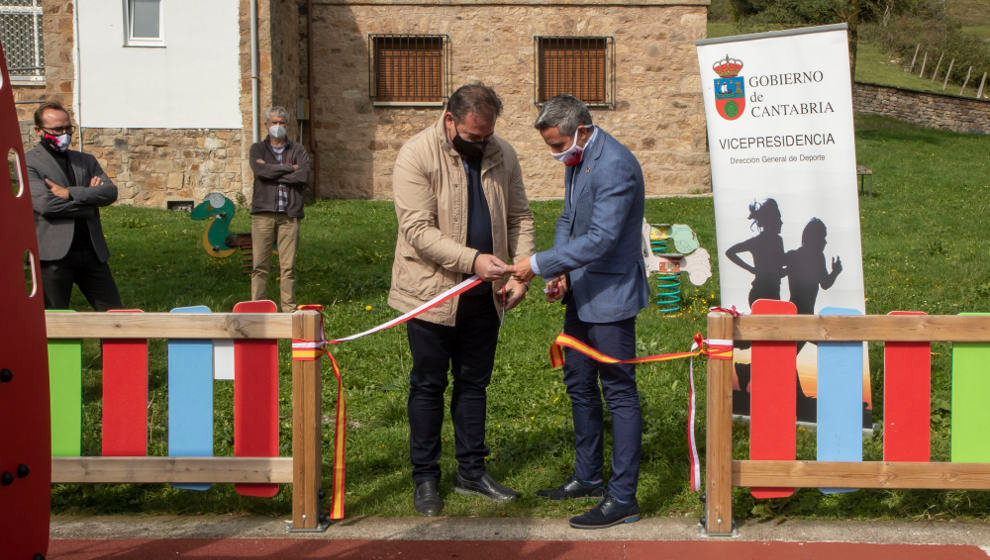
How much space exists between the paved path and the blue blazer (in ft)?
3.57

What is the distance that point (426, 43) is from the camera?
21000 mm

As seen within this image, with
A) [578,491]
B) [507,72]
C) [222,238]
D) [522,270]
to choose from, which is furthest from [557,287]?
[507,72]

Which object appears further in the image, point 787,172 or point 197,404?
point 787,172

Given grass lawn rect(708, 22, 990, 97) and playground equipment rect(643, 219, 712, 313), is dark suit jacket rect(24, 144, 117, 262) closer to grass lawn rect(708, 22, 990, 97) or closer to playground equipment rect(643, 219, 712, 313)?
playground equipment rect(643, 219, 712, 313)

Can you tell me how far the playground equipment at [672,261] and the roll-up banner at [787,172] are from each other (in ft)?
12.1

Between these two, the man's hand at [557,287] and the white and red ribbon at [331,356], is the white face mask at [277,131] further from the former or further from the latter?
the man's hand at [557,287]

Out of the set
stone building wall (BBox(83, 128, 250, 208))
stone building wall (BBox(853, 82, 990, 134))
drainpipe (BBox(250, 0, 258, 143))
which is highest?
stone building wall (BBox(853, 82, 990, 134))

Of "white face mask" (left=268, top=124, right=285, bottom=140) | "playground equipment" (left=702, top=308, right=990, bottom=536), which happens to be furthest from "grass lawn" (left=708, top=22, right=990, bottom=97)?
"playground equipment" (left=702, top=308, right=990, bottom=536)

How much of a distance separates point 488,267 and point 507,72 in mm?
16992

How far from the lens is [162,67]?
59.1ft

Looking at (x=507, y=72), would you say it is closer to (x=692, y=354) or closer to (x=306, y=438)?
(x=692, y=354)

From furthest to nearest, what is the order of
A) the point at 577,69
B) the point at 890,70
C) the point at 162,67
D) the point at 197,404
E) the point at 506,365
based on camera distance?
the point at 890,70, the point at 577,69, the point at 162,67, the point at 506,365, the point at 197,404

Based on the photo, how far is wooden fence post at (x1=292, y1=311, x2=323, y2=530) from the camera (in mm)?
4520

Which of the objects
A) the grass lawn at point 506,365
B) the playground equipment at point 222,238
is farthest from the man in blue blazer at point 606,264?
the playground equipment at point 222,238
